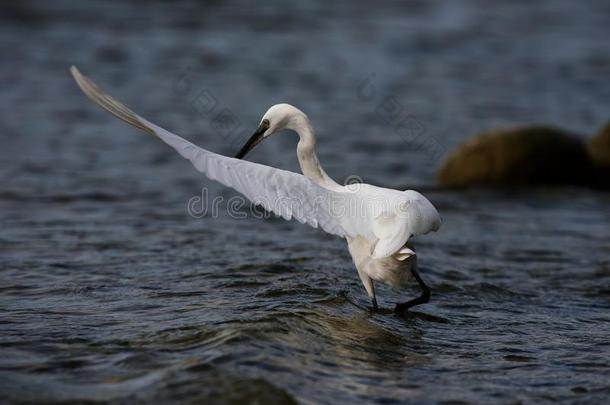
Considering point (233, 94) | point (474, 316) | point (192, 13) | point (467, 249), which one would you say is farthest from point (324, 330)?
point (192, 13)

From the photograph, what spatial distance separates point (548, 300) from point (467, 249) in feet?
5.09

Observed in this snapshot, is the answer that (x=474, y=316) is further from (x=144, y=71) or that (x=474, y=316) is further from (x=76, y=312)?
(x=144, y=71)

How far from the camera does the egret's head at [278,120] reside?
6539 mm

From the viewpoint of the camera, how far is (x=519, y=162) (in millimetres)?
11344

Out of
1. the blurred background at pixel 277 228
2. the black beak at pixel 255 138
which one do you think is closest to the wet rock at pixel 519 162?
the blurred background at pixel 277 228

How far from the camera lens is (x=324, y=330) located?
622cm

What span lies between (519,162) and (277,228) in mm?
3370

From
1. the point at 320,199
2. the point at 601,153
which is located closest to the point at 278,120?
the point at 320,199

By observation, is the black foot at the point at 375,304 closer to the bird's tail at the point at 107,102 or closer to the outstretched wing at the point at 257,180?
the outstretched wing at the point at 257,180

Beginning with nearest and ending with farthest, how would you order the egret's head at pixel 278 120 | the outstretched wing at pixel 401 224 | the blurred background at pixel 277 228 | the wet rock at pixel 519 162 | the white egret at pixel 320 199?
the blurred background at pixel 277 228, the white egret at pixel 320 199, the outstretched wing at pixel 401 224, the egret's head at pixel 278 120, the wet rock at pixel 519 162

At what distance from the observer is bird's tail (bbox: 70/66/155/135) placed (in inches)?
217

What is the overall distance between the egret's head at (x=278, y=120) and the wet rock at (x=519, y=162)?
198 inches

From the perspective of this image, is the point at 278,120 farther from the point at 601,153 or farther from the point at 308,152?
the point at 601,153

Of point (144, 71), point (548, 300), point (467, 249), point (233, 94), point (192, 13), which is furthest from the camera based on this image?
point (192, 13)
